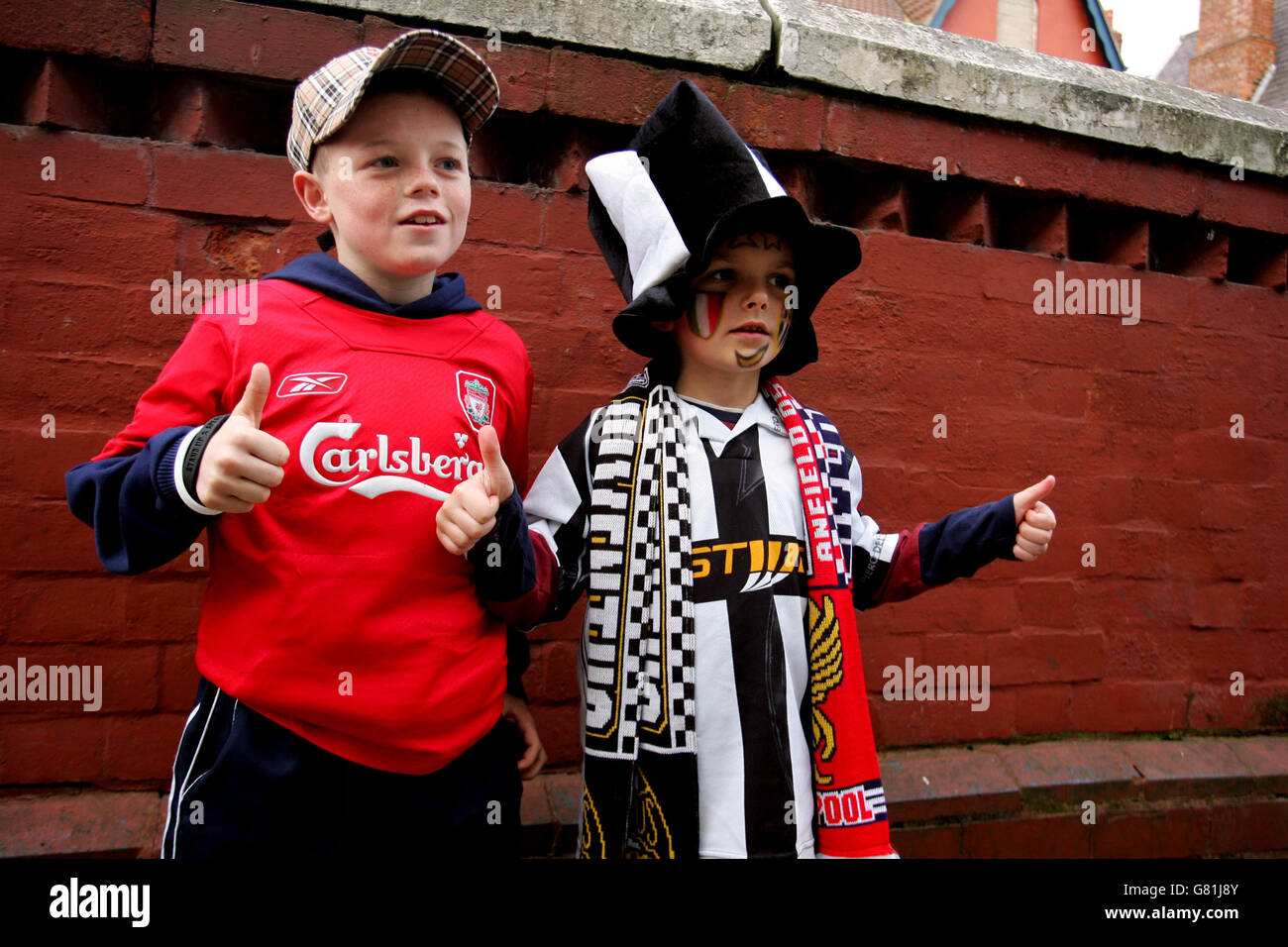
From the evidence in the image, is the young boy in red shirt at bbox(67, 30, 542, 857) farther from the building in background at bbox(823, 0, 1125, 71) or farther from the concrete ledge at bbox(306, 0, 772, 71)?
the building in background at bbox(823, 0, 1125, 71)

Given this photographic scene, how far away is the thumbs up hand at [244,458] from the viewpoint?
1.17 metres

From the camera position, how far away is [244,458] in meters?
1.17

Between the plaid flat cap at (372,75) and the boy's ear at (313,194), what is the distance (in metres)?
0.02

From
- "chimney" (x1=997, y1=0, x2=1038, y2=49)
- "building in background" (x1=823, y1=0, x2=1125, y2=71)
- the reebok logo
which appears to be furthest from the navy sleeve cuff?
"chimney" (x1=997, y1=0, x2=1038, y2=49)

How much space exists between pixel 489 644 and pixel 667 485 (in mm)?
497

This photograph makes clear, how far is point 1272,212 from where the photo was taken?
3.30 metres

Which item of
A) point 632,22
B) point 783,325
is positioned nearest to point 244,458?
point 783,325

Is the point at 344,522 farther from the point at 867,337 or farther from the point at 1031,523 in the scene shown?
the point at 867,337

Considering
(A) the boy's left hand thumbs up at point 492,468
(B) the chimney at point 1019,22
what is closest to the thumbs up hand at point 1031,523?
(A) the boy's left hand thumbs up at point 492,468

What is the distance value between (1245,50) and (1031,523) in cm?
Result: 2568

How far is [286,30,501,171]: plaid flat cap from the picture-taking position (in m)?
1.47
